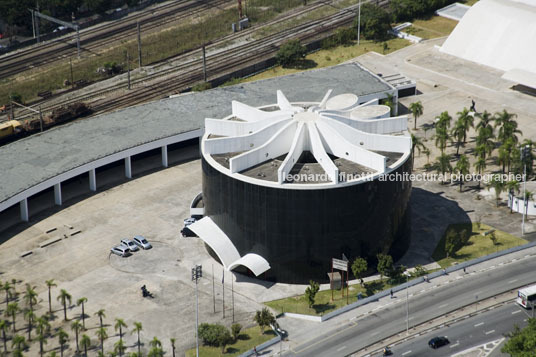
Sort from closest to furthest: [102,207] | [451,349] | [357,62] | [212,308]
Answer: [451,349] → [212,308] → [102,207] → [357,62]


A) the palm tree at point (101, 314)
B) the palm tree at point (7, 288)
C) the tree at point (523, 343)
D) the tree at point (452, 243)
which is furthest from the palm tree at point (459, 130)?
the palm tree at point (7, 288)

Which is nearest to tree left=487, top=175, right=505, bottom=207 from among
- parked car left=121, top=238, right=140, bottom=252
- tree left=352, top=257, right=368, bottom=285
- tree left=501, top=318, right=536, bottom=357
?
tree left=352, top=257, right=368, bottom=285

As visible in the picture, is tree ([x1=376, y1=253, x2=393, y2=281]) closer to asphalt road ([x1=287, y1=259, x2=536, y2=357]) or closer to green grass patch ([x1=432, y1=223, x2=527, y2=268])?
asphalt road ([x1=287, y1=259, x2=536, y2=357])

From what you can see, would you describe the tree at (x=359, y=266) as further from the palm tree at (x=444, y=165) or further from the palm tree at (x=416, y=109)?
the palm tree at (x=416, y=109)

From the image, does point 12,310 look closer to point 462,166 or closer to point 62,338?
point 62,338

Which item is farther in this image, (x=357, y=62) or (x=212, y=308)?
(x=357, y=62)

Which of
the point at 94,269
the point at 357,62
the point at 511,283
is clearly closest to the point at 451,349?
the point at 511,283

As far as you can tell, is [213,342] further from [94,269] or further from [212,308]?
[94,269]
